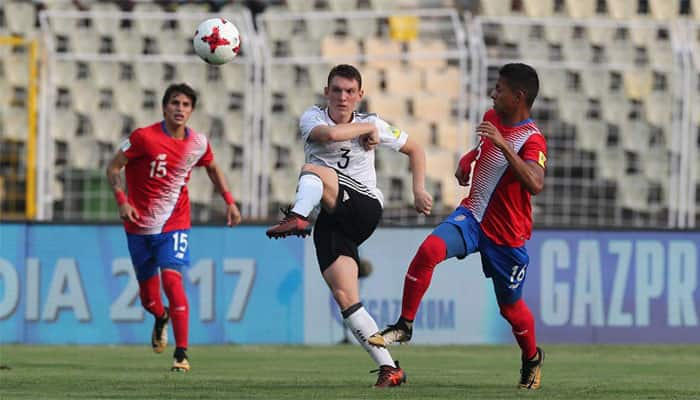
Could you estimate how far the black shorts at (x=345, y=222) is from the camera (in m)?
8.40

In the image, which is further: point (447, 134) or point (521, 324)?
point (447, 134)

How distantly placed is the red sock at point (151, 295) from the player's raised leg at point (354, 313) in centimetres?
323

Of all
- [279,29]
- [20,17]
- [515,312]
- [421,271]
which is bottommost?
[515,312]

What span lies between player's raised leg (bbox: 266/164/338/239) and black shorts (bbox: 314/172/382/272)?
82 mm

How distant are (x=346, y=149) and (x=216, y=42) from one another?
2.50 meters

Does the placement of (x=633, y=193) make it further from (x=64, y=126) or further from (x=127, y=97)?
(x=64, y=126)

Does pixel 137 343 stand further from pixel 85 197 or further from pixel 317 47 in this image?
pixel 317 47

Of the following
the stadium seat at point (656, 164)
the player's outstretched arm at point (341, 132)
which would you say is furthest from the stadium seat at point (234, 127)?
the player's outstretched arm at point (341, 132)

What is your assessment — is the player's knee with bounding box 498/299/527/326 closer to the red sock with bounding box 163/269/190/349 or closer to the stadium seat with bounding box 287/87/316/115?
the red sock with bounding box 163/269/190/349

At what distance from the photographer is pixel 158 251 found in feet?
36.0

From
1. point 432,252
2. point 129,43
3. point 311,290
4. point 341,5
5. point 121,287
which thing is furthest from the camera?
point 341,5

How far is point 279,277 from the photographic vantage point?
1501 cm

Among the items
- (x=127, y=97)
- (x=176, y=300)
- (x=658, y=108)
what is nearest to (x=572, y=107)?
(x=658, y=108)

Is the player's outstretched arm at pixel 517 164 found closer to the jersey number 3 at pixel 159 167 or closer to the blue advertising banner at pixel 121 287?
the jersey number 3 at pixel 159 167
